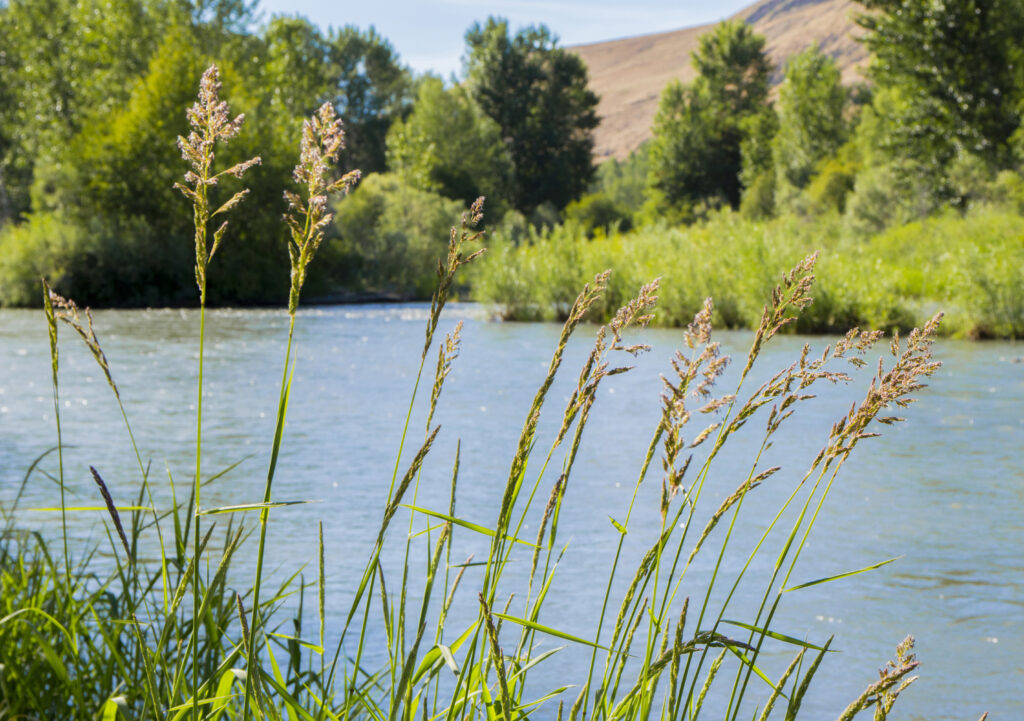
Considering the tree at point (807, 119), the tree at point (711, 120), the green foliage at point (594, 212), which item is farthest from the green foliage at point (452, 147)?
the tree at point (807, 119)

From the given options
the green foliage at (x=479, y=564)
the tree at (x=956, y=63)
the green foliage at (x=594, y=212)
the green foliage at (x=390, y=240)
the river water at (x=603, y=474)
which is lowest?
the river water at (x=603, y=474)

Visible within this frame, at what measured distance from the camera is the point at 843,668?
14.1 feet

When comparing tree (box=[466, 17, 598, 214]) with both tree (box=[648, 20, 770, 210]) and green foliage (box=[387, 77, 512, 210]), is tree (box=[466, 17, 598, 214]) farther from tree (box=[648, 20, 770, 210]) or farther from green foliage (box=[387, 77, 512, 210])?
tree (box=[648, 20, 770, 210])

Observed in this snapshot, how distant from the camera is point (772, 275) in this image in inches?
742

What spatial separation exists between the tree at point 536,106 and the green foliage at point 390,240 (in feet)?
64.1

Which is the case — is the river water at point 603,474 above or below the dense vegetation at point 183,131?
below

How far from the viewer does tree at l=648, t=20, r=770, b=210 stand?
58281 millimetres

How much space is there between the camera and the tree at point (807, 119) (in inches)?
2050

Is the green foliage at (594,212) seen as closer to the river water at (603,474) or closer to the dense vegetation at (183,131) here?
the dense vegetation at (183,131)

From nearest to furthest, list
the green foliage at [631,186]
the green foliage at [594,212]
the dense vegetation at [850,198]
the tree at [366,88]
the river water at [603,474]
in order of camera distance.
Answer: the river water at [603,474] → the dense vegetation at [850,198] → the green foliage at [594,212] → the tree at [366,88] → the green foliage at [631,186]

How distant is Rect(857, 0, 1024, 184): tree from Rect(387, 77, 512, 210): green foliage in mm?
24678

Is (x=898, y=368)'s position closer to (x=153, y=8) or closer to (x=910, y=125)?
(x=910, y=125)

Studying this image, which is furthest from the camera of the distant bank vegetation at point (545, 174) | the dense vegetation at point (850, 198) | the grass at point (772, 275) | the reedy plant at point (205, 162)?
the distant bank vegetation at point (545, 174)

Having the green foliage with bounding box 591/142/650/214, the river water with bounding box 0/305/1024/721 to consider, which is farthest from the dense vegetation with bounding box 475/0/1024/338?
the green foliage with bounding box 591/142/650/214
